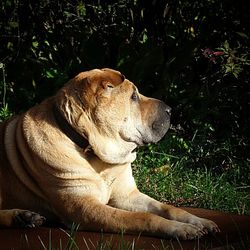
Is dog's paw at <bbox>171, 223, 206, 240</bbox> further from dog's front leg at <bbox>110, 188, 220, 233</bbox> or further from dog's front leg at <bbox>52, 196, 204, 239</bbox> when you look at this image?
dog's front leg at <bbox>110, 188, 220, 233</bbox>

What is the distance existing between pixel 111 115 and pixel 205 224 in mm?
934

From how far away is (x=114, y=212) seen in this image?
175 inches

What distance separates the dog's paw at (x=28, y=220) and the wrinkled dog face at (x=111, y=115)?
56 centimetres

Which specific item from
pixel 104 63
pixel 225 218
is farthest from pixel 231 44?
pixel 225 218

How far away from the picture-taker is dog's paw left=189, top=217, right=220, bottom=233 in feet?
14.5

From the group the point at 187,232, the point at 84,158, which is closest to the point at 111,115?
the point at 84,158

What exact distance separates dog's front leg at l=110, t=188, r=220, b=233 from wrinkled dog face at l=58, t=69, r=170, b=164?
29 cm

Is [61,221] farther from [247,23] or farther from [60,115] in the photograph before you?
[247,23]

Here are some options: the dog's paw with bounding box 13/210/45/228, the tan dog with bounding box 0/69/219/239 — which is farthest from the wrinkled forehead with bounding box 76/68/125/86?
the dog's paw with bounding box 13/210/45/228

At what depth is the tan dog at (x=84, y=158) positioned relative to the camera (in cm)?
456

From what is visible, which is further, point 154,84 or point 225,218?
point 154,84

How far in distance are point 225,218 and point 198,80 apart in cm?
312

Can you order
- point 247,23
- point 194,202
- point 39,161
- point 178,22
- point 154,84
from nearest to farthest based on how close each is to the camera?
point 39,161, point 194,202, point 247,23, point 154,84, point 178,22

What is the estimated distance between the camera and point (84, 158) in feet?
15.5
